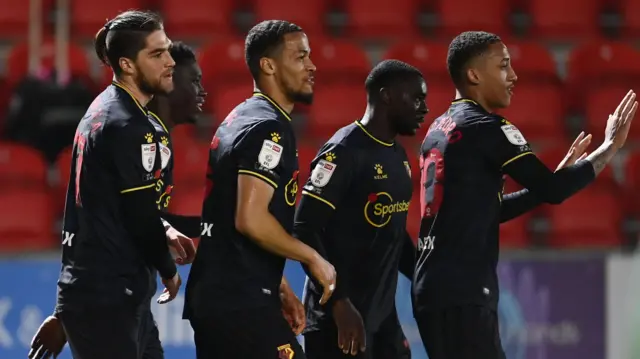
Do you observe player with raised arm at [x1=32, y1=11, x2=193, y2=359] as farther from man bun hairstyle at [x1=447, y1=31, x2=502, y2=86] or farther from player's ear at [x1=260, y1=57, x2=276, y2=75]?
man bun hairstyle at [x1=447, y1=31, x2=502, y2=86]

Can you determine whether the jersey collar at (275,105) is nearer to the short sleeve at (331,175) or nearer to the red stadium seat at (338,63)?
the short sleeve at (331,175)

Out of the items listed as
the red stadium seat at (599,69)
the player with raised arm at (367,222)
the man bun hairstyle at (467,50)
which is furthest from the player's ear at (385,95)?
the red stadium seat at (599,69)

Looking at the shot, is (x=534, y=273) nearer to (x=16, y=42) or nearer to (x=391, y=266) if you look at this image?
(x=391, y=266)

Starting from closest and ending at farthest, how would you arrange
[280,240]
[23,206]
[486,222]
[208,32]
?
Answer: [280,240] < [486,222] < [23,206] < [208,32]

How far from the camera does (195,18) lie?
10.6 meters

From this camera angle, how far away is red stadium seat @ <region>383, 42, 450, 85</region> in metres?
10.1

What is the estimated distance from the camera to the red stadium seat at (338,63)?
1006 centimetres

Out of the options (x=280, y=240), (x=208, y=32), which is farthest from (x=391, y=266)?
(x=208, y=32)

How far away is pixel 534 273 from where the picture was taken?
793cm

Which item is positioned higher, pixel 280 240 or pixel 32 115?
pixel 32 115

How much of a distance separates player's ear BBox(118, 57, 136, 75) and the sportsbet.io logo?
4.01ft

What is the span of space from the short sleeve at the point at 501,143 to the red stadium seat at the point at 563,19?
5870 mm

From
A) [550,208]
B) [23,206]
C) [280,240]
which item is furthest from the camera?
[550,208]

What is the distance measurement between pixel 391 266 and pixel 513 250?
2519mm
